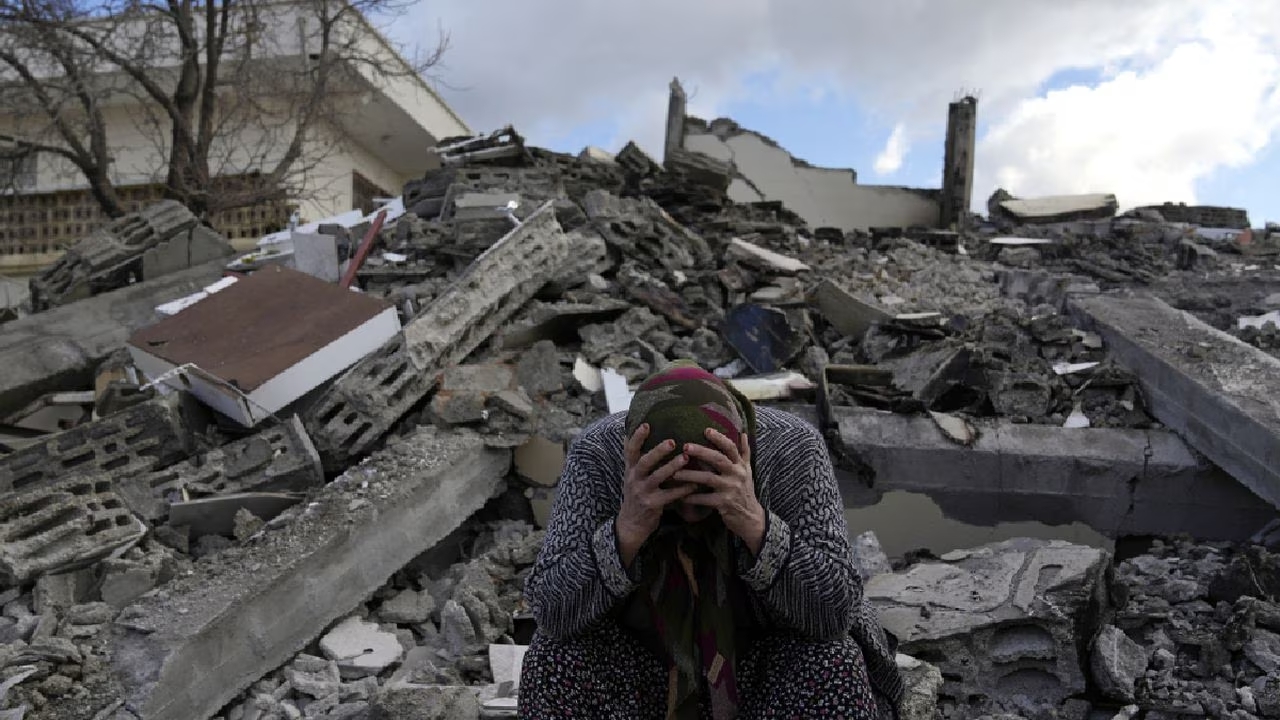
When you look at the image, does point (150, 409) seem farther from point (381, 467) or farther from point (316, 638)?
point (316, 638)

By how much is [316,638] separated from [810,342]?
3384 millimetres

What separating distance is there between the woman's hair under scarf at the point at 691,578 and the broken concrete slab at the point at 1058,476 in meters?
2.39

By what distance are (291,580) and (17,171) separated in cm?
951

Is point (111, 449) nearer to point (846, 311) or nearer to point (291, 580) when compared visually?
point (291, 580)

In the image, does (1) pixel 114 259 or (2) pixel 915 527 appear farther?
(1) pixel 114 259

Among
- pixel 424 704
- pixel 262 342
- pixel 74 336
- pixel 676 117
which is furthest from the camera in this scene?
pixel 676 117

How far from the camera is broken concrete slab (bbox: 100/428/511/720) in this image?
2715 millimetres

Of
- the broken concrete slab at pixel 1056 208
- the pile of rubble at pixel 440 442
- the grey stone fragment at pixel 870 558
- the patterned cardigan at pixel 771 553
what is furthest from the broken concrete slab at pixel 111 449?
the broken concrete slab at pixel 1056 208

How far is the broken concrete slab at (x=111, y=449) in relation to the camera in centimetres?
384

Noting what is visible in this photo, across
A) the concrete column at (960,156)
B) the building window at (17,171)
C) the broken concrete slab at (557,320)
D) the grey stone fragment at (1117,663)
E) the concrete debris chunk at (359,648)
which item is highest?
the concrete column at (960,156)

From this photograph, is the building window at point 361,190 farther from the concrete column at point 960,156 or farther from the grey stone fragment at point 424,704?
the grey stone fragment at point 424,704

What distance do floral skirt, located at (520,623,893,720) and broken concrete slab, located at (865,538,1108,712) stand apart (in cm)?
96

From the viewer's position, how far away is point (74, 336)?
553 cm

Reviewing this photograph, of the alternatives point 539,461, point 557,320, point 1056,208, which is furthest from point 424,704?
point 1056,208
